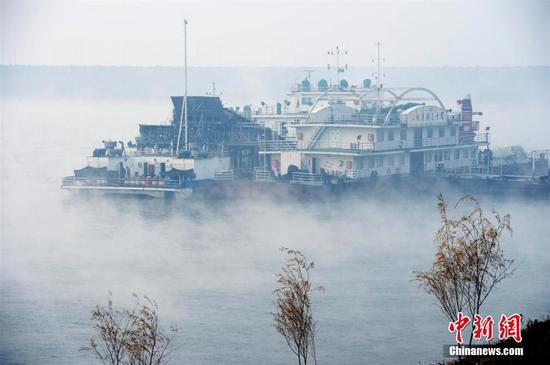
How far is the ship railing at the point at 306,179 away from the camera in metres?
42.8

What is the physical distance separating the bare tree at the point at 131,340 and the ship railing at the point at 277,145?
66.8 feet

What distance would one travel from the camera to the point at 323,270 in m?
29.0

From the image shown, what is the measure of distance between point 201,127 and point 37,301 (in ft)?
66.8

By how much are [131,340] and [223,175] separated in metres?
27.1

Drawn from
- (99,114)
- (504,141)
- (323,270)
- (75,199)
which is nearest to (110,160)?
(75,199)

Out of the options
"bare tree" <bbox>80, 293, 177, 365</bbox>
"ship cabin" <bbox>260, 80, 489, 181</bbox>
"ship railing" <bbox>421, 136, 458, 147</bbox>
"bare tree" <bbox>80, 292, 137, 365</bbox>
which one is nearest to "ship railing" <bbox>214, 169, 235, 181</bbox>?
"ship cabin" <bbox>260, 80, 489, 181</bbox>

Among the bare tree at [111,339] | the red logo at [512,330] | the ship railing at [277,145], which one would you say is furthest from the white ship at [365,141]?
the red logo at [512,330]

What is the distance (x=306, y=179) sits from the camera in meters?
43.3

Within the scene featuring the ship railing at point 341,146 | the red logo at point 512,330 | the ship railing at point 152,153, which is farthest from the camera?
the ship railing at point 152,153

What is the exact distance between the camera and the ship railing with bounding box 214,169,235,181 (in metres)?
43.9

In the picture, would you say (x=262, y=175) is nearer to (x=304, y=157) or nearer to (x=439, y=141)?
(x=304, y=157)

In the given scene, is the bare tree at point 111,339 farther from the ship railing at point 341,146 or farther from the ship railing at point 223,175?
the ship railing at point 341,146

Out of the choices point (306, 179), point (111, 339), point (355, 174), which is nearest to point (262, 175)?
point (306, 179)

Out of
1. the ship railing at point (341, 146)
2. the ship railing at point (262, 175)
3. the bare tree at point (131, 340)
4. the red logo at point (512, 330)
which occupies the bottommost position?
the bare tree at point (131, 340)
